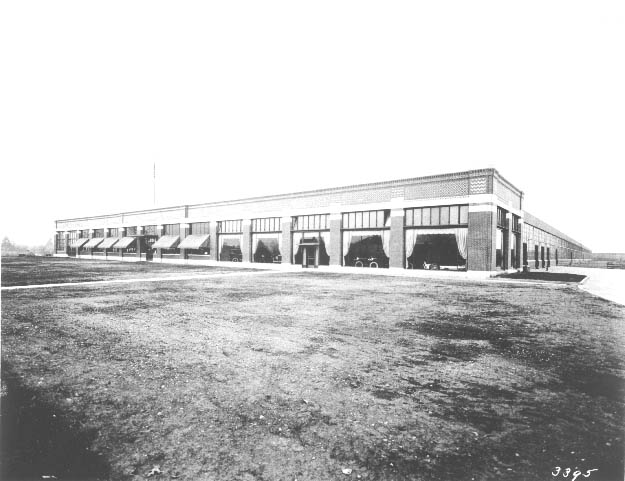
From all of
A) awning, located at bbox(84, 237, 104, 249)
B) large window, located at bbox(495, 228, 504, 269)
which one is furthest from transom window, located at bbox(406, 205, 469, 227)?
awning, located at bbox(84, 237, 104, 249)

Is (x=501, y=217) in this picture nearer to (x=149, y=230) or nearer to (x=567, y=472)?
(x=567, y=472)

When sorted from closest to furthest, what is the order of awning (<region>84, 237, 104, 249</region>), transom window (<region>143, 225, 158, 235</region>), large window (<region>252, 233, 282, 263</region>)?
large window (<region>252, 233, 282, 263</region>)
transom window (<region>143, 225, 158, 235</region>)
awning (<region>84, 237, 104, 249</region>)

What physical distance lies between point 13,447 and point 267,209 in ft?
105

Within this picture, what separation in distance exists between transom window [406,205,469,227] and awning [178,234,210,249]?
23.6 meters

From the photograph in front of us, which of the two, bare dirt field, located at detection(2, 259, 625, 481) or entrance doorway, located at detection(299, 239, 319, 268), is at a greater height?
entrance doorway, located at detection(299, 239, 319, 268)

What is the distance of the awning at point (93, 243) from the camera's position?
174 ft

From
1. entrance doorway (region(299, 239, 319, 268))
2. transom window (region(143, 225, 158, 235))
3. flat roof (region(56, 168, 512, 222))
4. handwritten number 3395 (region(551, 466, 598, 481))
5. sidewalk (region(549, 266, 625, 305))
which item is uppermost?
flat roof (region(56, 168, 512, 222))

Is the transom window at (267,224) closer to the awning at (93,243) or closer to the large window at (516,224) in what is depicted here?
the large window at (516,224)

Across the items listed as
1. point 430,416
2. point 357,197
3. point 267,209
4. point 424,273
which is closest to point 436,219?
point 424,273

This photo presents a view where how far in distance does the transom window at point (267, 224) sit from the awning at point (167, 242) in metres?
12.2

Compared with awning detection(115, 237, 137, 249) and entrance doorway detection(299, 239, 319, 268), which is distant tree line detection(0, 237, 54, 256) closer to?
awning detection(115, 237, 137, 249)

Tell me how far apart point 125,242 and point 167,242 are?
10.2 metres

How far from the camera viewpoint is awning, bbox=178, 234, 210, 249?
1540 inches

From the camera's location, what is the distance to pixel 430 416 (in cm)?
361
